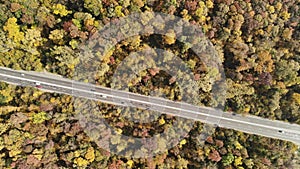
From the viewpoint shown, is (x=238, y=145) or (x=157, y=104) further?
(x=157, y=104)

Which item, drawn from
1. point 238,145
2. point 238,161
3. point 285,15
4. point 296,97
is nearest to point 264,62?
point 296,97

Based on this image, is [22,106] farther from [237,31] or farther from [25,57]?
[237,31]

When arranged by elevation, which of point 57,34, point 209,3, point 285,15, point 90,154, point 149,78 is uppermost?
point 209,3

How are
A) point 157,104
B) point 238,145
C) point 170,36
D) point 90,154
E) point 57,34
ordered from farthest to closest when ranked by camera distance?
point 157,104 < point 238,145 < point 170,36 < point 57,34 < point 90,154

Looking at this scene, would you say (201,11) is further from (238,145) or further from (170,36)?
(238,145)

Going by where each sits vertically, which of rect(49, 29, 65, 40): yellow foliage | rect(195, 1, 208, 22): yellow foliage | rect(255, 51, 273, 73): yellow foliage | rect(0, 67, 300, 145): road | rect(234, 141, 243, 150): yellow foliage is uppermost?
rect(195, 1, 208, 22): yellow foliage

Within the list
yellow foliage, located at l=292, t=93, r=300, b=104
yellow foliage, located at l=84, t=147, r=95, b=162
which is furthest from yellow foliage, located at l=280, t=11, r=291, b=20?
yellow foliage, located at l=84, t=147, r=95, b=162

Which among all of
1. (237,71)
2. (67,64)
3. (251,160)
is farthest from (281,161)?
(67,64)

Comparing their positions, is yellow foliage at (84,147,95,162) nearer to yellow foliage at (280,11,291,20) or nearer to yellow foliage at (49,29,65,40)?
yellow foliage at (49,29,65,40)
